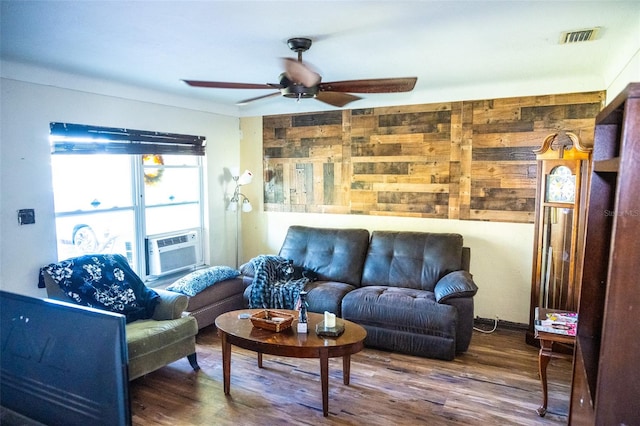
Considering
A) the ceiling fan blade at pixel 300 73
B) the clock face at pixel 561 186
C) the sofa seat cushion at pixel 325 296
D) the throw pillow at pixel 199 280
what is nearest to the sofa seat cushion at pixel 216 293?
the throw pillow at pixel 199 280

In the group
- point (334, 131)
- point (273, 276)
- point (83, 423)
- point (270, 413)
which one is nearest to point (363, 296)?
point (273, 276)

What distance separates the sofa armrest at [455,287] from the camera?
3387 mm

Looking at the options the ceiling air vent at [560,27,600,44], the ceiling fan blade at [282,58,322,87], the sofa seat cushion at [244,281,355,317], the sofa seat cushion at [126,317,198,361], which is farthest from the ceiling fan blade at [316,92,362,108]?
the sofa seat cushion at [126,317,198,361]

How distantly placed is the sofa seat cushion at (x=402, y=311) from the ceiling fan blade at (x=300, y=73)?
196 centimetres

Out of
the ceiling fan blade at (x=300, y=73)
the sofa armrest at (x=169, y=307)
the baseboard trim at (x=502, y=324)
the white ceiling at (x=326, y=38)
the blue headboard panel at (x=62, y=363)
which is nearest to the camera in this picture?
the blue headboard panel at (x=62, y=363)

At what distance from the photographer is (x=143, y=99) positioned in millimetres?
4105

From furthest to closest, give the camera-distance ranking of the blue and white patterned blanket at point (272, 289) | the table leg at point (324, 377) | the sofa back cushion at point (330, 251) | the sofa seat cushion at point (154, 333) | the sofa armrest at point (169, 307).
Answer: the sofa back cushion at point (330, 251), the blue and white patterned blanket at point (272, 289), the sofa armrest at point (169, 307), the sofa seat cushion at point (154, 333), the table leg at point (324, 377)

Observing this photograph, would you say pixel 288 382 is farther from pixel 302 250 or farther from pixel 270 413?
pixel 302 250

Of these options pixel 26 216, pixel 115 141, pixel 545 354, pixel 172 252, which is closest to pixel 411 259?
pixel 545 354

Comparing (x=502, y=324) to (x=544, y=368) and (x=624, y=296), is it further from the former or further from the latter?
(x=624, y=296)

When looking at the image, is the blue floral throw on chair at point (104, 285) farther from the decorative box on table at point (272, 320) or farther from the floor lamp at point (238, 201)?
the floor lamp at point (238, 201)

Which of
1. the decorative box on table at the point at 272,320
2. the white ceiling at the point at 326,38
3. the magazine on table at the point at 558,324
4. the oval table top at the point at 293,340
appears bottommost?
the oval table top at the point at 293,340

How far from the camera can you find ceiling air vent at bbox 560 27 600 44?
2.46m

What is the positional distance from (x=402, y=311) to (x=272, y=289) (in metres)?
1.24
